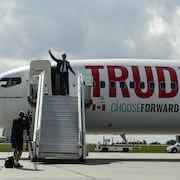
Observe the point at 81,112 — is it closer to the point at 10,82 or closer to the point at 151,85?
the point at 151,85

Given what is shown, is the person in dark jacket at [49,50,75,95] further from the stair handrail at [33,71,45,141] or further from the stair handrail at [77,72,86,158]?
the stair handrail at [33,71,45,141]

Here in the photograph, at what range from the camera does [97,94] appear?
25125mm

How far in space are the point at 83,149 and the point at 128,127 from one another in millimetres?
5720

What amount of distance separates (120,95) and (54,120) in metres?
4.27

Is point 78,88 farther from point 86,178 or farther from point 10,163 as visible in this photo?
point 86,178

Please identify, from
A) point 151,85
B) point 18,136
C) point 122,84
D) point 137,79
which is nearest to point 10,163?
point 18,136

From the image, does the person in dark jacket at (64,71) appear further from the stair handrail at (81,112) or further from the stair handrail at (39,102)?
the stair handrail at (39,102)

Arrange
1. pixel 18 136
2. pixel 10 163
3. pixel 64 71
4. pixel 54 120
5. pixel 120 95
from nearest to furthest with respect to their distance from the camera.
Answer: pixel 10 163 → pixel 18 136 → pixel 54 120 → pixel 64 71 → pixel 120 95

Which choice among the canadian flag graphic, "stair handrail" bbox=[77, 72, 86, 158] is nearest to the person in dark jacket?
"stair handrail" bbox=[77, 72, 86, 158]

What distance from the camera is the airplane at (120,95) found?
2514cm

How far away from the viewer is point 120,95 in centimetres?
2525

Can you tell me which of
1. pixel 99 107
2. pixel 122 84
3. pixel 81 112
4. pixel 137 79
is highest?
pixel 137 79

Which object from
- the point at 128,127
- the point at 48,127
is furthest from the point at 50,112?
the point at 128,127

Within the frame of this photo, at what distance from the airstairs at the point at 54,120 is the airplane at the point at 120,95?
87 cm
